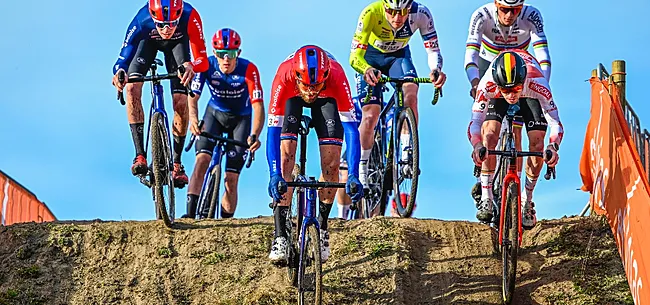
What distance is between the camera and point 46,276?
12.2 meters

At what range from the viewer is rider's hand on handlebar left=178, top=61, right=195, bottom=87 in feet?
41.3

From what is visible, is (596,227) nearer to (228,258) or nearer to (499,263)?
(499,263)

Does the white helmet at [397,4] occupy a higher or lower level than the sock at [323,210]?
higher

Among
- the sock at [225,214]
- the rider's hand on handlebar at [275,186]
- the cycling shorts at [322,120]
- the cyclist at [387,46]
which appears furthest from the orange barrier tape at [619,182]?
A: the sock at [225,214]

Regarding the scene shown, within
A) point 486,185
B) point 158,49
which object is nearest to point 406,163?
point 486,185

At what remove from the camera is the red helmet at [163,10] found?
1301 cm

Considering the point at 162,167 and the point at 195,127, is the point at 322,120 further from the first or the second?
the point at 195,127

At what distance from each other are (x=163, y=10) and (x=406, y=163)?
10.4 feet

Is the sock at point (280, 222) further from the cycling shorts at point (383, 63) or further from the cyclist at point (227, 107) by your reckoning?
the cyclist at point (227, 107)

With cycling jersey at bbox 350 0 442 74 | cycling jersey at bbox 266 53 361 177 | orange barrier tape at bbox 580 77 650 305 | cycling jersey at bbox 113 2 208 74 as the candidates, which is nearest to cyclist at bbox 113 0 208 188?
cycling jersey at bbox 113 2 208 74

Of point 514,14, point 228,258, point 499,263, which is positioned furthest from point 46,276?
point 514,14

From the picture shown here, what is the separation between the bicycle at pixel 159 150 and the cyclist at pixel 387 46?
2233 millimetres

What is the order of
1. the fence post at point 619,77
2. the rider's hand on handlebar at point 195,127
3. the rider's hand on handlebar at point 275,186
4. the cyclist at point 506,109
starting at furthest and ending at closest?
1. the rider's hand on handlebar at point 195,127
2. the fence post at point 619,77
3. the cyclist at point 506,109
4. the rider's hand on handlebar at point 275,186

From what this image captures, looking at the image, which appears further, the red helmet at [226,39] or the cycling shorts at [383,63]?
the red helmet at [226,39]
